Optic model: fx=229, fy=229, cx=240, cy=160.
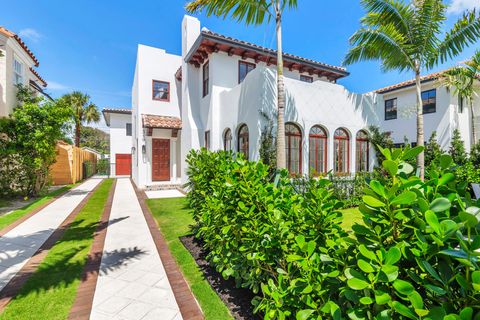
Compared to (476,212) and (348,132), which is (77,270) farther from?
(348,132)

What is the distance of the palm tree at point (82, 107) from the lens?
3162 cm

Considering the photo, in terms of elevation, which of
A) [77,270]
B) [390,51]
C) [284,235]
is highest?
[390,51]

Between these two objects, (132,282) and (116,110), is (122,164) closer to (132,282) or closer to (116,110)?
(116,110)

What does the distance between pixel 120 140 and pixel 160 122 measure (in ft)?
55.4

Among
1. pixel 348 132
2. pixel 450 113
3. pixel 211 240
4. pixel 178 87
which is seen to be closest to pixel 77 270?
pixel 211 240

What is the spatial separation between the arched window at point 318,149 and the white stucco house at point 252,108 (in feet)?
0.16

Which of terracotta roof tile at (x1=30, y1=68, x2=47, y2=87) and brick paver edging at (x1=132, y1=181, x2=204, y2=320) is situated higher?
terracotta roof tile at (x1=30, y1=68, x2=47, y2=87)

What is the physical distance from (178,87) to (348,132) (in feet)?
44.5

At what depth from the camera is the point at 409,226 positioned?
4.77 ft

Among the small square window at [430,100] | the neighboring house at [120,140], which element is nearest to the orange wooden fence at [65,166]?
the neighboring house at [120,140]

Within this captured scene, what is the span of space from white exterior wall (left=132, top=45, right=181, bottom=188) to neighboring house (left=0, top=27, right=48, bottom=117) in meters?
7.09

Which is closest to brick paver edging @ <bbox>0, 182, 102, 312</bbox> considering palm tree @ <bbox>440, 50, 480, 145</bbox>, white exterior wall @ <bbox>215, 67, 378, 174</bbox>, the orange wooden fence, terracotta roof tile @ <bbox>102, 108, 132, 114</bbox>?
white exterior wall @ <bbox>215, 67, 378, 174</bbox>

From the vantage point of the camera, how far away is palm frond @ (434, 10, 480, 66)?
10.0 meters

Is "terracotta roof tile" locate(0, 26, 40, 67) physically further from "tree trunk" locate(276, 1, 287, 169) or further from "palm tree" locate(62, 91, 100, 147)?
"tree trunk" locate(276, 1, 287, 169)
